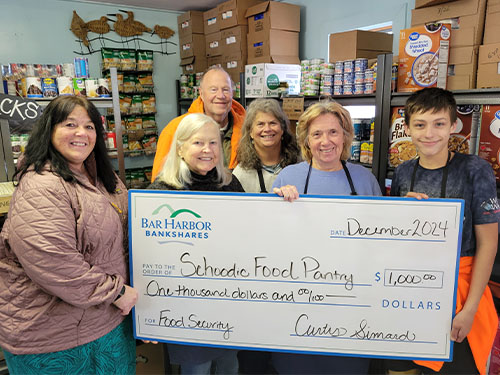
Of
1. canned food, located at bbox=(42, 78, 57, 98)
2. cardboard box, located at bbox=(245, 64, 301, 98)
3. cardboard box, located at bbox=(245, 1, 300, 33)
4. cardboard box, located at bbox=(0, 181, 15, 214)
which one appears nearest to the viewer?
cardboard box, located at bbox=(0, 181, 15, 214)

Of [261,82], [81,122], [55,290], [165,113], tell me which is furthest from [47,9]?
[55,290]

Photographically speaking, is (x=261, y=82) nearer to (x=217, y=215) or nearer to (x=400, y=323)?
(x=217, y=215)

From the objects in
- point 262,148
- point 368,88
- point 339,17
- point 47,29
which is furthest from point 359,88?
point 47,29

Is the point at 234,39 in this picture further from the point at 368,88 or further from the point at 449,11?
the point at 449,11

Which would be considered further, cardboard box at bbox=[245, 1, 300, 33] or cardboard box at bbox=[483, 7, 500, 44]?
cardboard box at bbox=[245, 1, 300, 33]

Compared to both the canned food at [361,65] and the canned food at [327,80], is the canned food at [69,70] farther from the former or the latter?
the canned food at [361,65]

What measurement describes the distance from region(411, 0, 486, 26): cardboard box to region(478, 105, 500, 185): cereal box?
586mm

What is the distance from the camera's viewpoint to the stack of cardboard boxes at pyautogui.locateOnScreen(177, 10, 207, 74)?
579cm

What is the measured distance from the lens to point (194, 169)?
63.7 inches

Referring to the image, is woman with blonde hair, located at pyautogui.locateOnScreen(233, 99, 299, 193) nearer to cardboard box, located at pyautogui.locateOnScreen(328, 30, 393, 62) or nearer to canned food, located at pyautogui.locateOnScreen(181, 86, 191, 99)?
cardboard box, located at pyautogui.locateOnScreen(328, 30, 393, 62)

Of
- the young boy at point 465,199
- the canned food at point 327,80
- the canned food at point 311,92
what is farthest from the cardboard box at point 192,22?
the young boy at point 465,199

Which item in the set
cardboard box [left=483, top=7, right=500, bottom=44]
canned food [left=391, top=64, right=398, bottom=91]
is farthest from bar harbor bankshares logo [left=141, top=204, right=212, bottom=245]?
cardboard box [left=483, top=7, right=500, bottom=44]

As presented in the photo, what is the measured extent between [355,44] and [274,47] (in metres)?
1.79

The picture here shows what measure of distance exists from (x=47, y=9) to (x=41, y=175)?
17.7 ft
